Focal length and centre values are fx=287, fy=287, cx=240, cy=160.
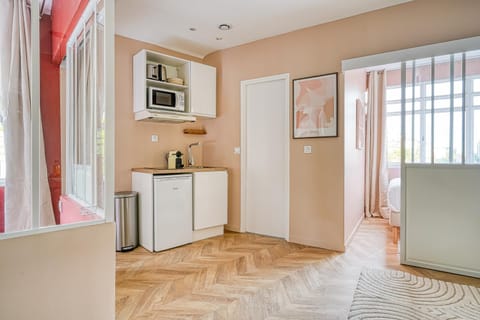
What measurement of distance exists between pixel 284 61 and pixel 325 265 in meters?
2.57

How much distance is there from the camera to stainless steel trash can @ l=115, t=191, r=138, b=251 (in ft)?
11.1

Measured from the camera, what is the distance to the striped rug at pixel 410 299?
2043 mm

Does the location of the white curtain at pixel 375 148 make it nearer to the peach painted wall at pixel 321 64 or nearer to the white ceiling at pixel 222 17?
the peach painted wall at pixel 321 64

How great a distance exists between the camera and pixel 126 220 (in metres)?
3.44

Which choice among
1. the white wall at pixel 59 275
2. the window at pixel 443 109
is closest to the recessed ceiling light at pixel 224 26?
the window at pixel 443 109

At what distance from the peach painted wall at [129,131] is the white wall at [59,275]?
6.69 ft

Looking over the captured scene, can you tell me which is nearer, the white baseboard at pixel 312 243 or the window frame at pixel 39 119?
the window frame at pixel 39 119

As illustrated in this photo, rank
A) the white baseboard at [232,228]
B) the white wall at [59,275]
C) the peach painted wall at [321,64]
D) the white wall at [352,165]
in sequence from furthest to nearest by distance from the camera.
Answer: the white baseboard at [232,228] → the white wall at [352,165] → the peach painted wall at [321,64] → the white wall at [59,275]

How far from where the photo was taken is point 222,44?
166 inches

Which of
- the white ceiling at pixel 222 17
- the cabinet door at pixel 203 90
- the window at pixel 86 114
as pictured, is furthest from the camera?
the cabinet door at pixel 203 90

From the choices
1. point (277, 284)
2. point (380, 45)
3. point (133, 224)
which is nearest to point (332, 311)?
point (277, 284)

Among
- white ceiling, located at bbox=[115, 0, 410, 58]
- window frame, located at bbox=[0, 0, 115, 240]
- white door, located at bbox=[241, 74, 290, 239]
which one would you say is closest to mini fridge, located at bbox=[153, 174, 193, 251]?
white door, located at bbox=[241, 74, 290, 239]

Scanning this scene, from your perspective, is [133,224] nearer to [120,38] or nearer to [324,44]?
[120,38]

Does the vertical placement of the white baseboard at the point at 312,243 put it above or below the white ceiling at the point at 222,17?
below
